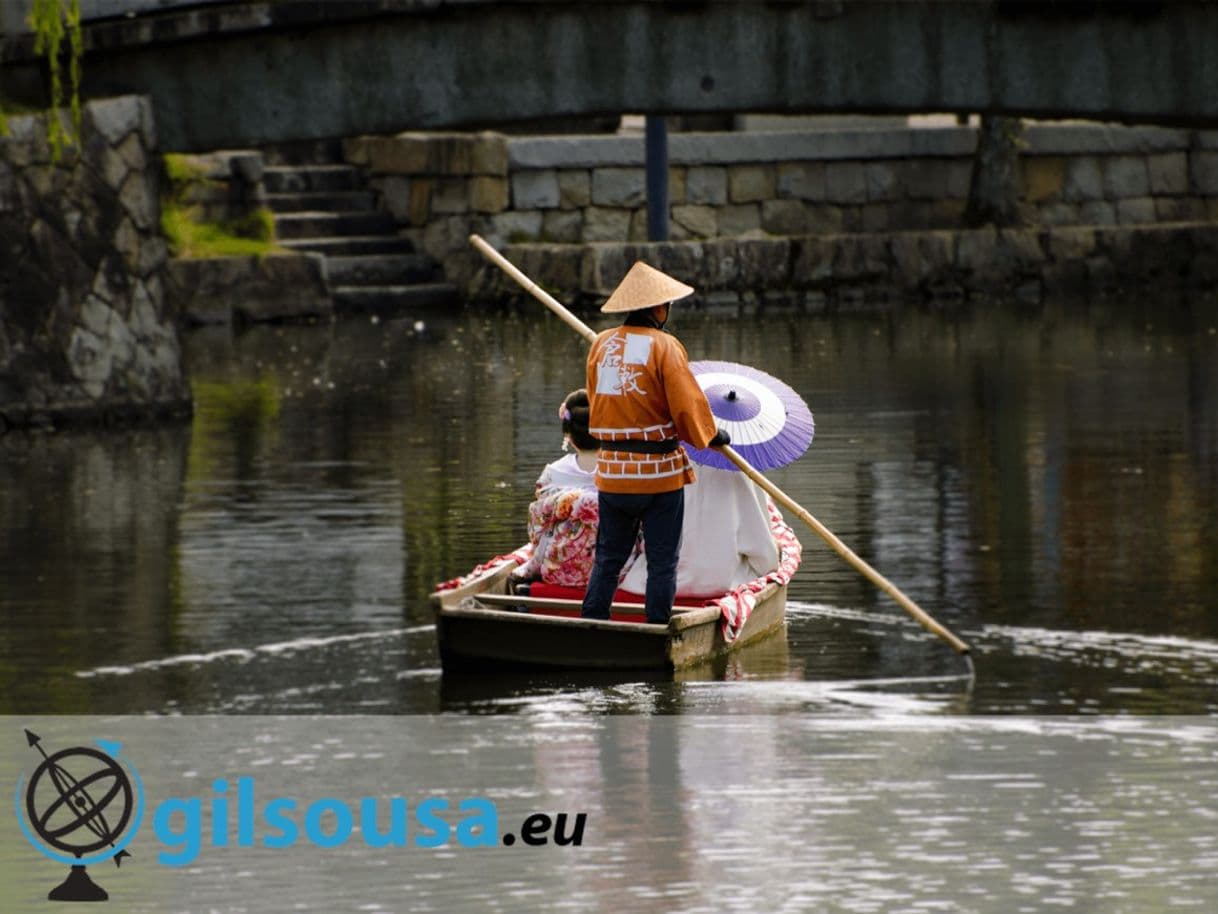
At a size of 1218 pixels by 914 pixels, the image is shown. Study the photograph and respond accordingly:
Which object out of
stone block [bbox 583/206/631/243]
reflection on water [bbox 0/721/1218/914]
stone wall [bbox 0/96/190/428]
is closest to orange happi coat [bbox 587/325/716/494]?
reflection on water [bbox 0/721/1218/914]

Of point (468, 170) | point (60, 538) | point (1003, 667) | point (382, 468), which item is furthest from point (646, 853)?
point (468, 170)

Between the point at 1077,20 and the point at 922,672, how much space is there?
9085 mm

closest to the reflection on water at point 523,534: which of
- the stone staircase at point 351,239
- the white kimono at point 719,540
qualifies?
the white kimono at point 719,540

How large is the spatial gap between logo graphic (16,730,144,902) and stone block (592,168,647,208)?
2113 centimetres

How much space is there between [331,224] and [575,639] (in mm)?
19569

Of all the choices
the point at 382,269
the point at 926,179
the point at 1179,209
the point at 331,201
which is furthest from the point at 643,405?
the point at 1179,209

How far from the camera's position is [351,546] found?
13141 mm

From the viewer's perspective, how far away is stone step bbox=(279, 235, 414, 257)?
28359 mm

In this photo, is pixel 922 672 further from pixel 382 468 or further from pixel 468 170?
pixel 468 170

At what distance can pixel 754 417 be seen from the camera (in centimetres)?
1101

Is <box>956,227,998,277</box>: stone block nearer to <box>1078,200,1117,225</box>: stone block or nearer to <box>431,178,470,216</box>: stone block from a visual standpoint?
<box>1078,200,1117,225</box>: stone block

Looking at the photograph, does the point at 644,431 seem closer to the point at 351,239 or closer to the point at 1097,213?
the point at 351,239

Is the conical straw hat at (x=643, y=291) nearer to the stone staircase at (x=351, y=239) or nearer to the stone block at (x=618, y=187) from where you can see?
the stone staircase at (x=351, y=239)

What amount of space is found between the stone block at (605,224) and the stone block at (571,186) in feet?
0.52
